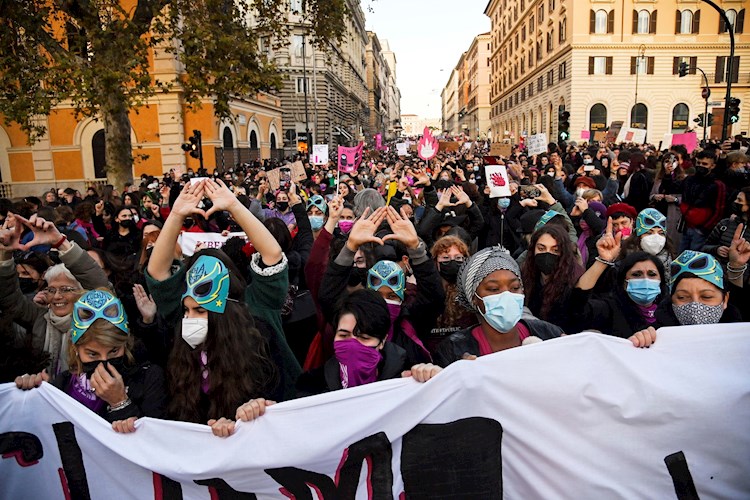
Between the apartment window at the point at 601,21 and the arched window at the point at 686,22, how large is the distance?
570cm

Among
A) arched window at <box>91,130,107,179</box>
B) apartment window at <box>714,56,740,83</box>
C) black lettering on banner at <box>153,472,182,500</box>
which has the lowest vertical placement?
black lettering on banner at <box>153,472,182,500</box>

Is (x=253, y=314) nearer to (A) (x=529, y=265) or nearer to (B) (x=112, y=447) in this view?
(B) (x=112, y=447)

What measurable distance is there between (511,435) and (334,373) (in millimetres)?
883

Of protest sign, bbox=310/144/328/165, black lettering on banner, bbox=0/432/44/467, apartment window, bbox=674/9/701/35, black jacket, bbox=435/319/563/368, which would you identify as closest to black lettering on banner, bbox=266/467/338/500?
black jacket, bbox=435/319/563/368

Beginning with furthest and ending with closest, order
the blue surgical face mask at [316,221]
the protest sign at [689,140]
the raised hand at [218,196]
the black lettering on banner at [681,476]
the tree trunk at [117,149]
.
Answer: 1. the tree trunk at [117,149]
2. the protest sign at [689,140]
3. the blue surgical face mask at [316,221]
4. the raised hand at [218,196]
5. the black lettering on banner at [681,476]

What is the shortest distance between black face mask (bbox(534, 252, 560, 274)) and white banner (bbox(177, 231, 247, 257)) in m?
2.45

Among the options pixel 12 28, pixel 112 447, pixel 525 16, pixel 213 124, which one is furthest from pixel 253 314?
pixel 525 16

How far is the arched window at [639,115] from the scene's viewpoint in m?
49.0

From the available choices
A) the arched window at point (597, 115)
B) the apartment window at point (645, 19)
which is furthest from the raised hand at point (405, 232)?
the apartment window at point (645, 19)

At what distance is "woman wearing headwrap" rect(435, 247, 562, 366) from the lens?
286 centimetres

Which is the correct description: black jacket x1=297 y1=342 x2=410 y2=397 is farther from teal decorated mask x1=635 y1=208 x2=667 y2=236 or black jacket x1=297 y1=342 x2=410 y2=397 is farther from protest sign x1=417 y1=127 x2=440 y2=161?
protest sign x1=417 y1=127 x2=440 y2=161

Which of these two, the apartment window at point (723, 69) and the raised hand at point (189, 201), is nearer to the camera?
the raised hand at point (189, 201)

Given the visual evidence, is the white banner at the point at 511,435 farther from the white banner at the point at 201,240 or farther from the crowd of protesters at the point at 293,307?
the white banner at the point at 201,240

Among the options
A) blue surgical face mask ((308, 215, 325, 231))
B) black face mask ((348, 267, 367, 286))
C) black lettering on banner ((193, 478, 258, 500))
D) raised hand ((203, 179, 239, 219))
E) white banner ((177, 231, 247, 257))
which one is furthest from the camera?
blue surgical face mask ((308, 215, 325, 231))
